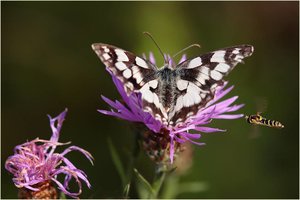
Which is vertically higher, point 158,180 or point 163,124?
point 163,124

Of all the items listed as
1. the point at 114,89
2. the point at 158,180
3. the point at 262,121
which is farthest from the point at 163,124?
the point at 114,89

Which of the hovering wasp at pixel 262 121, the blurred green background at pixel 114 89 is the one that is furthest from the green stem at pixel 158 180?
the blurred green background at pixel 114 89

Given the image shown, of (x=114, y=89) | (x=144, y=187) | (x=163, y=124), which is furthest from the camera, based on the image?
(x=114, y=89)

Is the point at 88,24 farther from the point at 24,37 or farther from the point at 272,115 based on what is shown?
the point at 272,115

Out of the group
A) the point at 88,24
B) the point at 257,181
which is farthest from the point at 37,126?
the point at 257,181

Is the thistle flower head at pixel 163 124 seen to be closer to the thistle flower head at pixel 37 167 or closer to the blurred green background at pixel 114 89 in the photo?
the thistle flower head at pixel 37 167

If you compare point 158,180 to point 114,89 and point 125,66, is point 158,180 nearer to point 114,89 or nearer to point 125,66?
point 125,66

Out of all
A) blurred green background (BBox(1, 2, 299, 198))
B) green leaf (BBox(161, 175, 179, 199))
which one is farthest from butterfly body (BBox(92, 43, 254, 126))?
blurred green background (BBox(1, 2, 299, 198))
